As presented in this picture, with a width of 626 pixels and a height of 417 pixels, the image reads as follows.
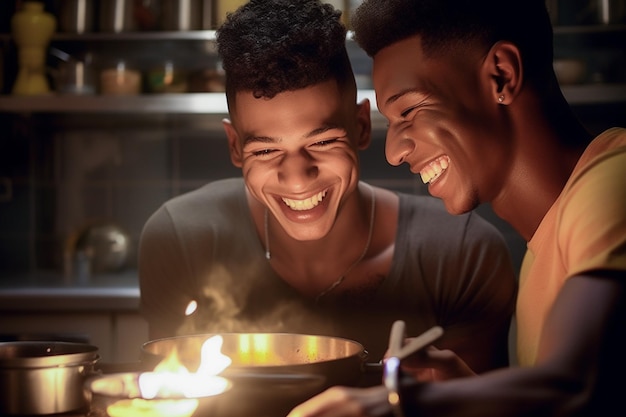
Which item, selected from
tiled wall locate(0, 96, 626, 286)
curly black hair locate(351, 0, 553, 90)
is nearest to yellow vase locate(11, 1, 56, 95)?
tiled wall locate(0, 96, 626, 286)

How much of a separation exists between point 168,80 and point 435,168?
1.97 m

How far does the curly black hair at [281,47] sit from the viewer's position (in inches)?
58.0

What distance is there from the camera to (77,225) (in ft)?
11.6

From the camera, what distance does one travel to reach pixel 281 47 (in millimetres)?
1475

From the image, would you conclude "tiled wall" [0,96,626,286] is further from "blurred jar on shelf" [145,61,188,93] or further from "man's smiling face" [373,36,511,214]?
"man's smiling face" [373,36,511,214]

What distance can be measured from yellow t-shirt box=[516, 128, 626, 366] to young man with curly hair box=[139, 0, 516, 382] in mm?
477

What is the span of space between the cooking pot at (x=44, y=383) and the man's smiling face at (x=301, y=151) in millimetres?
607

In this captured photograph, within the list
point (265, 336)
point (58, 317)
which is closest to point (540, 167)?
point (265, 336)

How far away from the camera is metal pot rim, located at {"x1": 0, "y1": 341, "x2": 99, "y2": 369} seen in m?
0.98

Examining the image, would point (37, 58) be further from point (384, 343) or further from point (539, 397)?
point (539, 397)

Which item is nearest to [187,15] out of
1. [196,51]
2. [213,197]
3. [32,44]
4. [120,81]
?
[196,51]

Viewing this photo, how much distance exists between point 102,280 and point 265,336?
213 cm

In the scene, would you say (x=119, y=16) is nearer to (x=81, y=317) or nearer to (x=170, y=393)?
(x=81, y=317)

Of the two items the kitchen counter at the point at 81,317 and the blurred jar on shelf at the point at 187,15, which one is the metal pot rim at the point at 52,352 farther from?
the blurred jar on shelf at the point at 187,15
